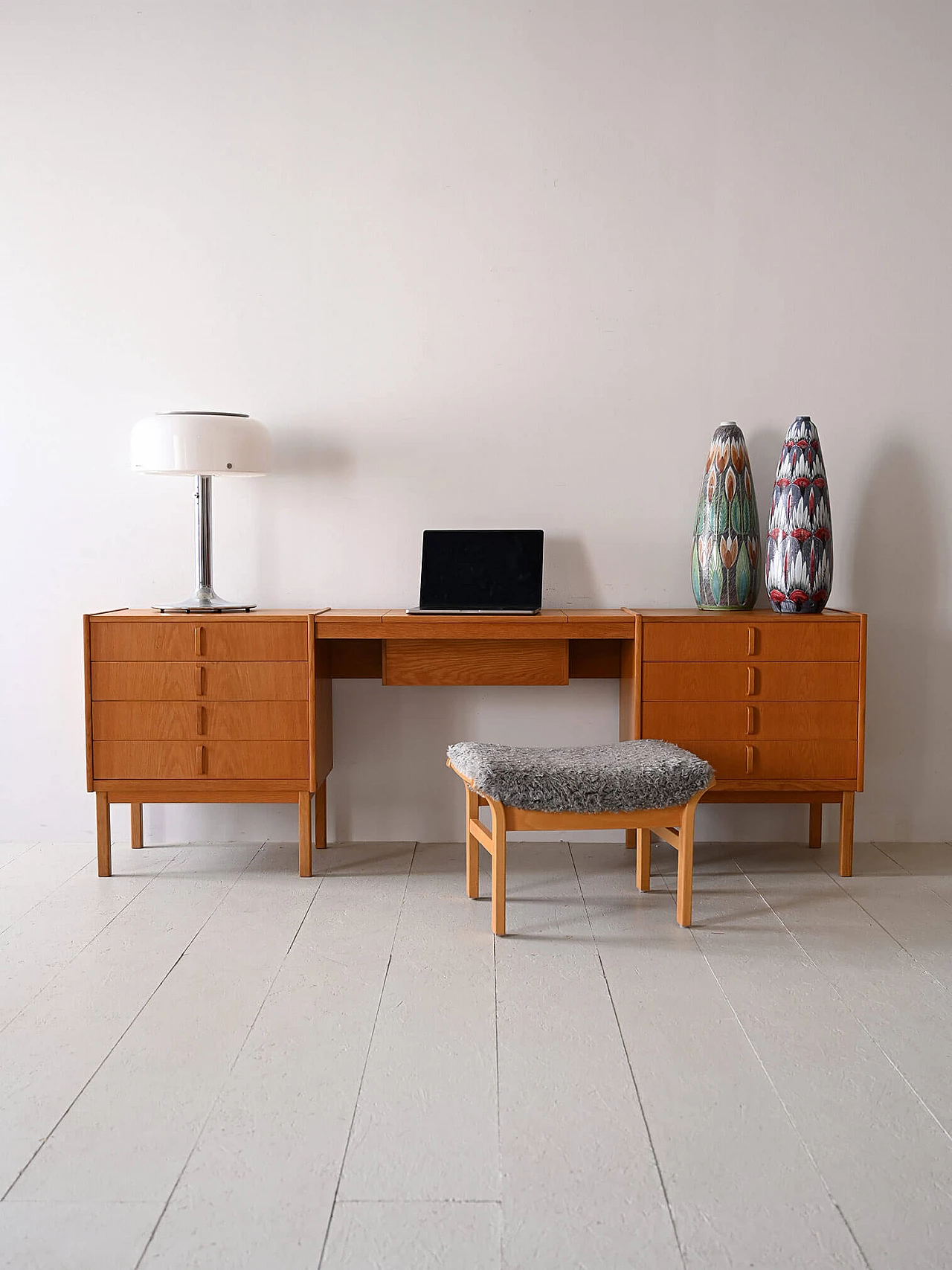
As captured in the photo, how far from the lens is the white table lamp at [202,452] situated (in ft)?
9.76

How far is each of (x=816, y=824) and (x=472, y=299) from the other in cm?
196

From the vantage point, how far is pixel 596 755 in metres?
2.77

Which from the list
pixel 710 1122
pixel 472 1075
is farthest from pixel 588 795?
pixel 710 1122

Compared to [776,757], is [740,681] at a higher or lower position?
higher

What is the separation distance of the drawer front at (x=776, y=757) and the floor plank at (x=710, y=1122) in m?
0.60

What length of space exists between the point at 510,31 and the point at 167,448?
1655mm

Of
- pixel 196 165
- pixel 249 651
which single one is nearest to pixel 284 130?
Answer: pixel 196 165

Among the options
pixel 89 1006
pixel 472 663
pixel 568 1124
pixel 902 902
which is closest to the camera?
pixel 568 1124

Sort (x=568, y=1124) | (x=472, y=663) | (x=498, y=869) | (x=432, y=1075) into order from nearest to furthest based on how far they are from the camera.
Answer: (x=568, y=1124) → (x=432, y=1075) → (x=498, y=869) → (x=472, y=663)

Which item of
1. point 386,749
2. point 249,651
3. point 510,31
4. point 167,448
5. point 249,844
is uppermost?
point 510,31

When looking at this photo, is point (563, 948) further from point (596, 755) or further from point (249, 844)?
point (249, 844)

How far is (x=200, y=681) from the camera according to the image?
3.00m

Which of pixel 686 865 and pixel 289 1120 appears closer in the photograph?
pixel 289 1120

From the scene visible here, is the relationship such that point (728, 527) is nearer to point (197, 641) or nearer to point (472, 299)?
point (472, 299)
